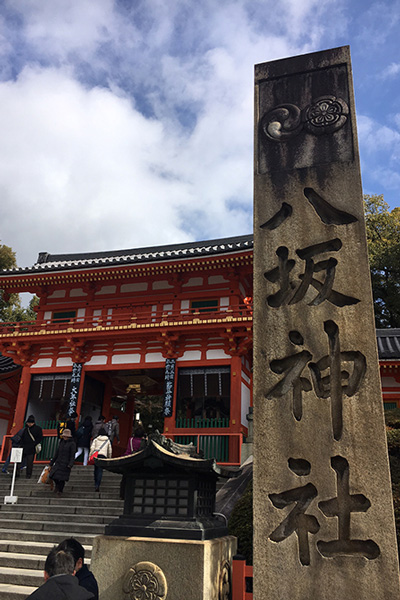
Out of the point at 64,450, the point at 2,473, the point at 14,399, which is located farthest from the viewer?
the point at 14,399

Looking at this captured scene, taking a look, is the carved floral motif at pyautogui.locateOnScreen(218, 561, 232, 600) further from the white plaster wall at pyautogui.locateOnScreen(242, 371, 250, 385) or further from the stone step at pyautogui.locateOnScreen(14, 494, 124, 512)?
the white plaster wall at pyautogui.locateOnScreen(242, 371, 250, 385)

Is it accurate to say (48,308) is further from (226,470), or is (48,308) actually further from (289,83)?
(289,83)

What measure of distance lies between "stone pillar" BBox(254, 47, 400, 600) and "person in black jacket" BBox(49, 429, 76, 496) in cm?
694

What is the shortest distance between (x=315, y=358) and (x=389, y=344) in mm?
13341

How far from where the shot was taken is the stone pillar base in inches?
179

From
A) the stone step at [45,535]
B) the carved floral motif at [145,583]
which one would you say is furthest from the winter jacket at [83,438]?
the carved floral motif at [145,583]

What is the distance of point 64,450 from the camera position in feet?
31.1

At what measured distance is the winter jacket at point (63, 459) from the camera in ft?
31.1

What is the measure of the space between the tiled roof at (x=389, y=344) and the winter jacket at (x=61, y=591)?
13270mm

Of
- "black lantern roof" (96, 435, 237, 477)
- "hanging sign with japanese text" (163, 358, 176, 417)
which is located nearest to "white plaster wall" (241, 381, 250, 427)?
"hanging sign with japanese text" (163, 358, 176, 417)

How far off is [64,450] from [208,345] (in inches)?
250

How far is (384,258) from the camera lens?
24141 millimetres

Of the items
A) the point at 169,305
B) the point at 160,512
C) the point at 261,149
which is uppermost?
the point at 169,305

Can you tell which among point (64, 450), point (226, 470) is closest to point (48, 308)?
point (64, 450)
